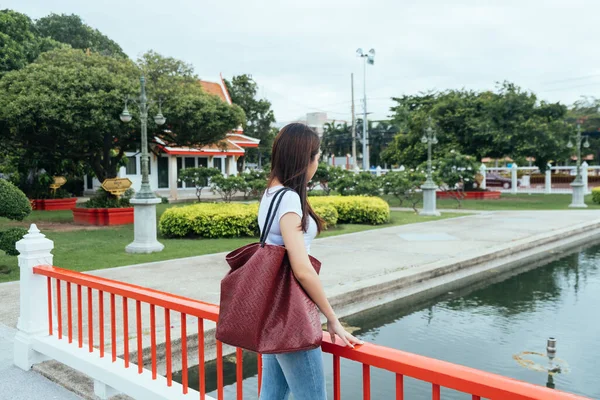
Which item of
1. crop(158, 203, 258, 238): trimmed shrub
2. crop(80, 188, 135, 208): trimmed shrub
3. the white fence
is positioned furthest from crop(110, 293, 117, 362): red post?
the white fence

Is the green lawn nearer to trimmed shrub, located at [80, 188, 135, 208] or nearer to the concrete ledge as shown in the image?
trimmed shrub, located at [80, 188, 135, 208]

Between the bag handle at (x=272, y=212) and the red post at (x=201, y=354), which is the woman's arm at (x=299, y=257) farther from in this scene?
the red post at (x=201, y=354)

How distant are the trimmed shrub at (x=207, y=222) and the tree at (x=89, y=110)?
126 inches

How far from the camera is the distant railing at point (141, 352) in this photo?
1.99 meters

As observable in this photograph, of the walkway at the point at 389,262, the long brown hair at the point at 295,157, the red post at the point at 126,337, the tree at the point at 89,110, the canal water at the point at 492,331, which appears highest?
the tree at the point at 89,110

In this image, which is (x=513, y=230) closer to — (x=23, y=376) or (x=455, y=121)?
(x=23, y=376)

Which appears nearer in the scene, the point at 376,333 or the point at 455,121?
the point at 376,333

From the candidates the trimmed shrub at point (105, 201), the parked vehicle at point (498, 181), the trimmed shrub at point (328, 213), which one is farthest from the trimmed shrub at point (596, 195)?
the trimmed shrub at point (105, 201)

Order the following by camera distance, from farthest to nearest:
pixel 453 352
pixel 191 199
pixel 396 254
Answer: pixel 191 199
pixel 396 254
pixel 453 352

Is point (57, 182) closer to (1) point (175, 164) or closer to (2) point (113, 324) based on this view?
(1) point (175, 164)

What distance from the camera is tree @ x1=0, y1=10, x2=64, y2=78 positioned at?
1889 cm

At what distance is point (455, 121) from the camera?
2897cm

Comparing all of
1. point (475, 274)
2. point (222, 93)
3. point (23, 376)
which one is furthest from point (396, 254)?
point (222, 93)

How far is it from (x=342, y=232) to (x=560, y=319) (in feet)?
25.0
